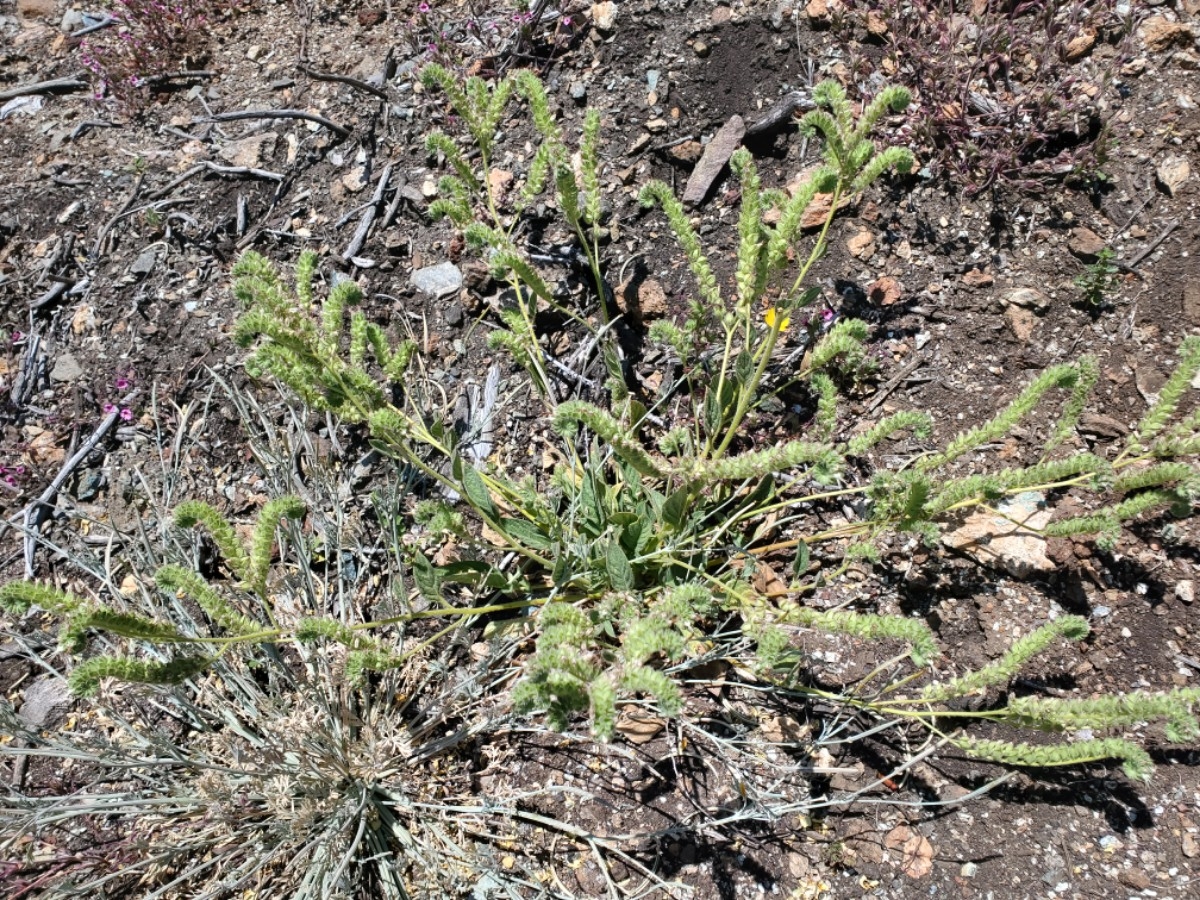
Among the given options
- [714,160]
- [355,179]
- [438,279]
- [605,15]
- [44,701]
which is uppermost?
[605,15]

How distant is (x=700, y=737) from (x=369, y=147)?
2632 millimetres

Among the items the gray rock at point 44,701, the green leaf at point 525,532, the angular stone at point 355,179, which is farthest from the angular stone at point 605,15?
the gray rock at point 44,701

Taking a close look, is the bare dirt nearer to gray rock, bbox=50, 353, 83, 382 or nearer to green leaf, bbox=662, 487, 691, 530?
gray rock, bbox=50, 353, 83, 382

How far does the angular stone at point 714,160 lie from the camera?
123 inches

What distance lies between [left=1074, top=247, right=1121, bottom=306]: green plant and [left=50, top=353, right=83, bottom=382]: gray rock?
3.61 m

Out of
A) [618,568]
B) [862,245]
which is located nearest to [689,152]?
[862,245]

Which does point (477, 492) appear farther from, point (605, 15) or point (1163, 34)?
point (1163, 34)

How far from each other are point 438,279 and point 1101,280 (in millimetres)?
2222

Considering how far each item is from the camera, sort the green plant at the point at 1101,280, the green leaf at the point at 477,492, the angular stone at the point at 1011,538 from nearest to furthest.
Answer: the green leaf at the point at 477,492 < the angular stone at the point at 1011,538 < the green plant at the point at 1101,280

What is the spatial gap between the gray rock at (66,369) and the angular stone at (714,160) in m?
2.44

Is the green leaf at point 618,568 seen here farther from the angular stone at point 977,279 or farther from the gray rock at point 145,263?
the gray rock at point 145,263

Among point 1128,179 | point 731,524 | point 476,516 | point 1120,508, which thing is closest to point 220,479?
point 476,516

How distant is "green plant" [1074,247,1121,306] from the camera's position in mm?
2680

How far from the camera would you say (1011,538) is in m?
2.54
